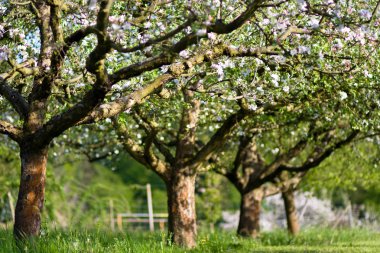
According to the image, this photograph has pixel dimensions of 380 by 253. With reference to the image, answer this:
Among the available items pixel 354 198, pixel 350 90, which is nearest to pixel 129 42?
pixel 350 90

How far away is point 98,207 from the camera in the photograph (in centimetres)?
3769

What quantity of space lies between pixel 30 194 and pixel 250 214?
9.93 meters

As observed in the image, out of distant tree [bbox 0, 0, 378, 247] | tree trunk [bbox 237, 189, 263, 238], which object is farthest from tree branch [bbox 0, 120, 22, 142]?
tree trunk [bbox 237, 189, 263, 238]

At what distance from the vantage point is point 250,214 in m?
19.9

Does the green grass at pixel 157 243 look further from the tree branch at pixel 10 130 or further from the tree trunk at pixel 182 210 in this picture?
the tree branch at pixel 10 130

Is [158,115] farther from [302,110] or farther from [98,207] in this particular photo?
[98,207]

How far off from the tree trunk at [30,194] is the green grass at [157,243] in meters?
0.26

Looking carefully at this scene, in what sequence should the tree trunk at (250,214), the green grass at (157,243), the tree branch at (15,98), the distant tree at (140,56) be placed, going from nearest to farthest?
the distant tree at (140,56)
the green grass at (157,243)
the tree branch at (15,98)
the tree trunk at (250,214)

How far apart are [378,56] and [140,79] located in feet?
13.8

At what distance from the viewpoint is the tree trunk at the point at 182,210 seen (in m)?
14.4

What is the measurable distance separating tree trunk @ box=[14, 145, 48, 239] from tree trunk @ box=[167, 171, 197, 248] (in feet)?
13.0

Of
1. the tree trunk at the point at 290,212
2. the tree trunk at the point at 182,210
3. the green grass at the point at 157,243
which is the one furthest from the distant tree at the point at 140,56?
the tree trunk at the point at 290,212

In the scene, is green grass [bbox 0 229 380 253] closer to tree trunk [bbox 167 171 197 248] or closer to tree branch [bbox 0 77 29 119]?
tree trunk [bbox 167 171 197 248]

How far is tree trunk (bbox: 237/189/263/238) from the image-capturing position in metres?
19.8
